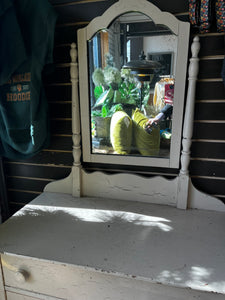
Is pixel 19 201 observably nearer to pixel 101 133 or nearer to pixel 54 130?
pixel 54 130

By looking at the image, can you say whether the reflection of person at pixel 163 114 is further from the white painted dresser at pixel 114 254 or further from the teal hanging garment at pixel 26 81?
the teal hanging garment at pixel 26 81

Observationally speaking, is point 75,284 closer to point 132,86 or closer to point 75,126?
point 75,126

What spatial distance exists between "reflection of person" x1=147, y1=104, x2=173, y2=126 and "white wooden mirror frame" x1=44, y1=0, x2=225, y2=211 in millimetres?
71

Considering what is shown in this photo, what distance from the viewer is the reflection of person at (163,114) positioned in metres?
1.00

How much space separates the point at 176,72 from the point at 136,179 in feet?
1.61

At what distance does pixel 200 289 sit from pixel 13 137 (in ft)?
3.00

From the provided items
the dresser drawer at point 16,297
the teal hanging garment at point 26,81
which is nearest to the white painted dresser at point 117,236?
the dresser drawer at point 16,297

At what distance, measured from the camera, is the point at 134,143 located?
1.08 m

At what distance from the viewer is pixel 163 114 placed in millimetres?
1008

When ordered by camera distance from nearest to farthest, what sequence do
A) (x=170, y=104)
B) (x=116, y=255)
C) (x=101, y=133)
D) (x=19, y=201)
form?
(x=116, y=255), (x=170, y=104), (x=101, y=133), (x=19, y=201)

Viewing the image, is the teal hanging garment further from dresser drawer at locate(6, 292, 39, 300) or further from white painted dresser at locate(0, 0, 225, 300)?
dresser drawer at locate(6, 292, 39, 300)

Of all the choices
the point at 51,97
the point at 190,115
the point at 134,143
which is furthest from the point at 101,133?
the point at 190,115

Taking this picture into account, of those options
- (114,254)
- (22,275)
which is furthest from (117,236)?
(22,275)

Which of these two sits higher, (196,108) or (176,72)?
(176,72)
